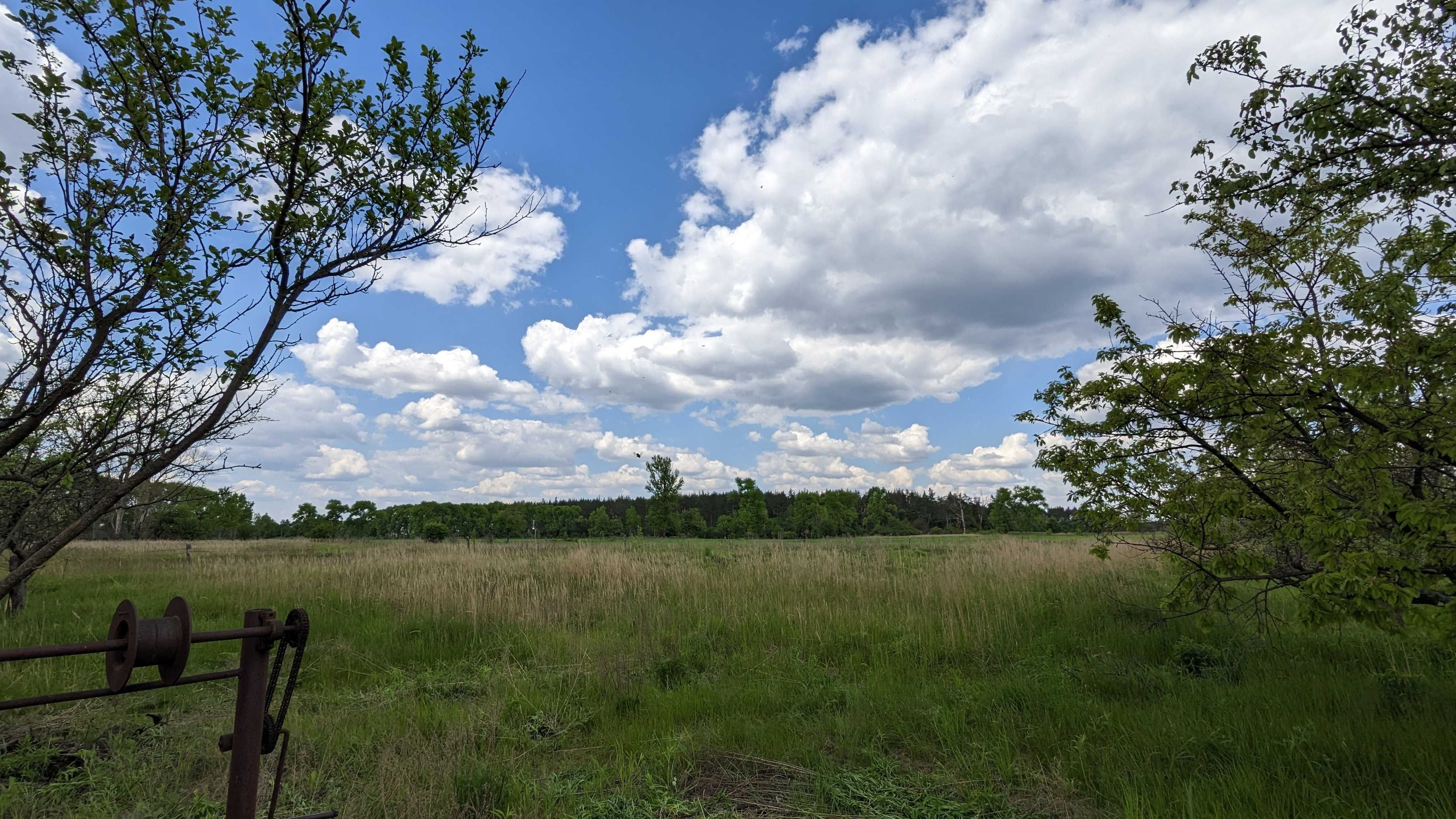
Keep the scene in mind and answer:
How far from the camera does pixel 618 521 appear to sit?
245 feet

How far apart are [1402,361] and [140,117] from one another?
688 cm

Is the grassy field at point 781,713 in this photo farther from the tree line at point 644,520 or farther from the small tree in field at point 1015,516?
the small tree in field at point 1015,516

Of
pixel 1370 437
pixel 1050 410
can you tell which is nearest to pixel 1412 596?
pixel 1370 437

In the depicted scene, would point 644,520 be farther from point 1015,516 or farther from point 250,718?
point 250,718

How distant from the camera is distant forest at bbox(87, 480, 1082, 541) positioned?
177 feet

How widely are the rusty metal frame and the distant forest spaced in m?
44.7

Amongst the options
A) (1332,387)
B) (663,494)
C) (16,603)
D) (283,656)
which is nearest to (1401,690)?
(1332,387)

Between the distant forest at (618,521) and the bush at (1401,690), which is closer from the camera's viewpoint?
the bush at (1401,690)

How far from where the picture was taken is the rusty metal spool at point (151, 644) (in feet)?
5.36

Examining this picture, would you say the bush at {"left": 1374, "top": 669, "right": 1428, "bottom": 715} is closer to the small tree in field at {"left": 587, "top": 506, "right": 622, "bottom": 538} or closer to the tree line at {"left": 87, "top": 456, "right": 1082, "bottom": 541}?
the tree line at {"left": 87, "top": 456, "right": 1082, "bottom": 541}

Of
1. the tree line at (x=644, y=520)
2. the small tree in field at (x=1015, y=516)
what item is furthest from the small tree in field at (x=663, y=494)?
the small tree in field at (x=1015, y=516)

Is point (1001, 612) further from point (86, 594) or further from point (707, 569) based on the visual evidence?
point (86, 594)

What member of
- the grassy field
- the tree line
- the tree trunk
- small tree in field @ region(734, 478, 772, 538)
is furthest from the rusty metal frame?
small tree in field @ region(734, 478, 772, 538)

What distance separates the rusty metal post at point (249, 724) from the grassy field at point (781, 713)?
2.12 meters
